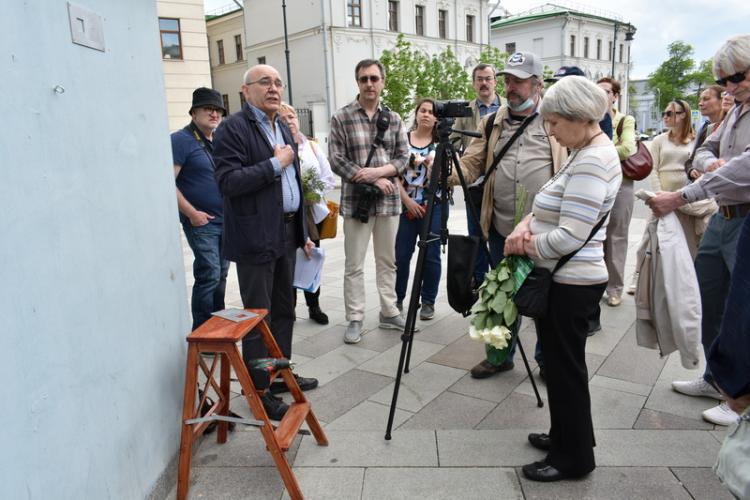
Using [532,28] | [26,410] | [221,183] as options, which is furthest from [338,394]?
[532,28]

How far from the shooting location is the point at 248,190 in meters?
3.04

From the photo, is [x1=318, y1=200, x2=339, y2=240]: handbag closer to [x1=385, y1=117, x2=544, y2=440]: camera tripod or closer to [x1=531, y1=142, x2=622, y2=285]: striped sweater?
[x1=385, y1=117, x2=544, y2=440]: camera tripod

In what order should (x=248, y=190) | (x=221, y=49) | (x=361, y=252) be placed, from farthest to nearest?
1. (x=221, y=49)
2. (x=361, y=252)
3. (x=248, y=190)

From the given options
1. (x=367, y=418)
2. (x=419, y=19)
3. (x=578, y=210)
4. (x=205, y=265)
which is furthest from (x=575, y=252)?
(x=419, y=19)

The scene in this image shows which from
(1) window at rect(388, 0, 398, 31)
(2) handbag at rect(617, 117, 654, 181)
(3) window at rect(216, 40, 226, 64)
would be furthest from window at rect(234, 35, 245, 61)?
(2) handbag at rect(617, 117, 654, 181)

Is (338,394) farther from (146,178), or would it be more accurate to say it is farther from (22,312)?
(22,312)

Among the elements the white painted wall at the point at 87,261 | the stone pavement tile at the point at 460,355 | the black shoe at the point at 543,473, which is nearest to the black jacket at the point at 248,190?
the white painted wall at the point at 87,261

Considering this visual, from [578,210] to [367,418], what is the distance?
1790mm

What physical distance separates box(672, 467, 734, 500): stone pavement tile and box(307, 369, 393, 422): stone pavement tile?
→ 5.97 feet

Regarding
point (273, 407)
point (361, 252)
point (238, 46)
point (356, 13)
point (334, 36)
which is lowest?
point (273, 407)

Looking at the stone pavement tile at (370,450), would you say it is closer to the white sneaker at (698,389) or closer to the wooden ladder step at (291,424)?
the wooden ladder step at (291,424)

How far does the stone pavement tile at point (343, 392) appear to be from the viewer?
342 cm

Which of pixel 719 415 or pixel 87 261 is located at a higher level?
pixel 87 261

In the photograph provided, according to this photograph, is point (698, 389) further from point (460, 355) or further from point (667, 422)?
point (460, 355)
